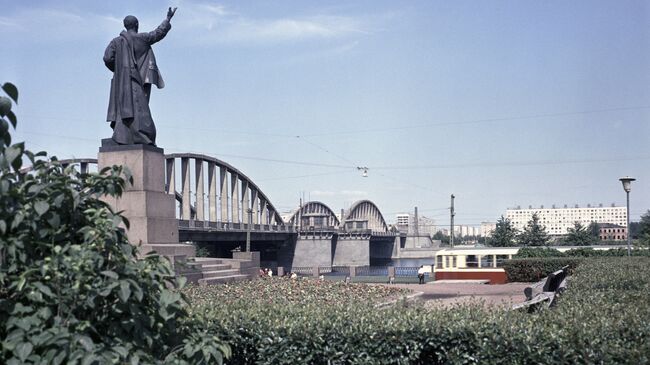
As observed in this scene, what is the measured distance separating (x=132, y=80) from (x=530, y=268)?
20941 mm

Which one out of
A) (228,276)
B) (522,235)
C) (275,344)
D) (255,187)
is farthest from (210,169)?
(275,344)

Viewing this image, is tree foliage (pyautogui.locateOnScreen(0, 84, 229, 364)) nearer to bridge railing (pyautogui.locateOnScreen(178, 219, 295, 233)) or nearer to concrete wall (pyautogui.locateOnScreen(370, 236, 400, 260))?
bridge railing (pyautogui.locateOnScreen(178, 219, 295, 233))

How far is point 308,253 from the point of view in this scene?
96.5 metres

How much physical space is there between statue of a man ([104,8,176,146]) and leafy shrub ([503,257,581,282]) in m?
19.7

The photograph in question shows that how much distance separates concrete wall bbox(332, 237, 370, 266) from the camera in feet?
348

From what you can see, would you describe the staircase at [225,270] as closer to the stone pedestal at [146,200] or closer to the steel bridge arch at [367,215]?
the stone pedestal at [146,200]

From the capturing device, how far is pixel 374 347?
6191mm

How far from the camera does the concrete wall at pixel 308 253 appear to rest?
95.4m

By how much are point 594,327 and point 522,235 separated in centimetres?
5639

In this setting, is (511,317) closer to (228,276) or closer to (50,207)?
(50,207)

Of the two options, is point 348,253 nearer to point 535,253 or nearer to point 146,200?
point 535,253

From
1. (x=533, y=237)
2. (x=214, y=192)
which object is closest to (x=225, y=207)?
(x=214, y=192)

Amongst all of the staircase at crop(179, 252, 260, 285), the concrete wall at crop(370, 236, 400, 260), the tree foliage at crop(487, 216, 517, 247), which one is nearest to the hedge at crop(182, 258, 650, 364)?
the staircase at crop(179, 252, 260, 285)

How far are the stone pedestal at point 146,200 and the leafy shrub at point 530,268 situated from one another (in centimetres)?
1890
